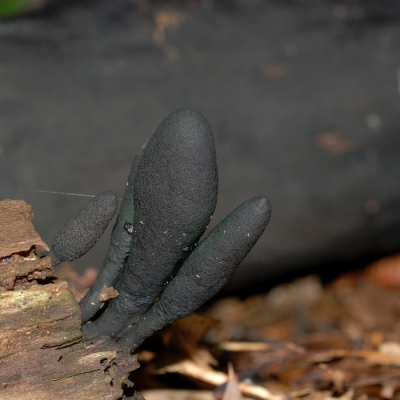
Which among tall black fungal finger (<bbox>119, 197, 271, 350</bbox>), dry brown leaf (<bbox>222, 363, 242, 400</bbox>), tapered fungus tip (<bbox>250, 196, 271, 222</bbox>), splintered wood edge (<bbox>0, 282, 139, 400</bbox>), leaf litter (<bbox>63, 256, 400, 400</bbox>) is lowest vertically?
leaf litter (<bbox>63, 256, 400, 400</bbox>)

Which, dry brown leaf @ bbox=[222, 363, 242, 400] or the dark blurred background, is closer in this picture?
dry brown leaf @ bbox=[222, 363, 242, 400]

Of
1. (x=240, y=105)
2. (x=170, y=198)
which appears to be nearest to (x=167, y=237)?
(x=170, y=198)

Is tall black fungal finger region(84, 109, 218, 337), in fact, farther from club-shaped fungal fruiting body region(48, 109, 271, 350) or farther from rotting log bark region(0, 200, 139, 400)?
rotting log bark region(0, 200, 139, 400)

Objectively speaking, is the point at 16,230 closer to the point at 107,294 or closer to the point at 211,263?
the point at 107,294

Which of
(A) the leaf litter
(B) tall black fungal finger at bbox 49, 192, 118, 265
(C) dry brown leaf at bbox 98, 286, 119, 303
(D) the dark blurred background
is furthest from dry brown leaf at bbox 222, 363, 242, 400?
(D) the dark blurred background

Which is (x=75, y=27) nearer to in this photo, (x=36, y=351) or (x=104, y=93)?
(x=104, y=93)

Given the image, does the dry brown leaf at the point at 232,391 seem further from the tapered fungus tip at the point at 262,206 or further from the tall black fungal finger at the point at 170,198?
the tapered fungus tip at the point at 262,206

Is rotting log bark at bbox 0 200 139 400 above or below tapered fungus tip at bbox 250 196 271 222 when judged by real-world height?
below
